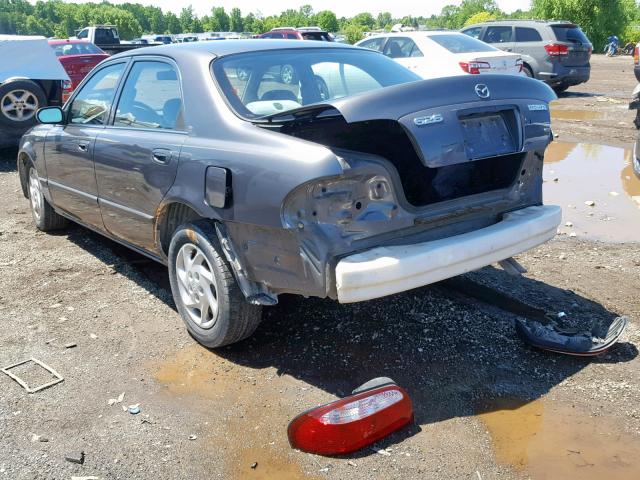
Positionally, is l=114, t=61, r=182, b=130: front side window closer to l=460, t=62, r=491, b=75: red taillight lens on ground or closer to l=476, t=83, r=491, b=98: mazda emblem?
l=476, t=83, r=491, b=98: mazda emblem

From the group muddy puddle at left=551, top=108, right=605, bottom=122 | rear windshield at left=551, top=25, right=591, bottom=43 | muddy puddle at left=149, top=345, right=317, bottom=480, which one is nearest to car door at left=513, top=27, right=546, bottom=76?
rear windshield at left=551, top=25, right=591, bottom=43

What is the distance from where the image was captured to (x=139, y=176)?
4.10 metres

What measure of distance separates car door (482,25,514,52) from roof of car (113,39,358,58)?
13.8m

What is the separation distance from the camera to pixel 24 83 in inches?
370

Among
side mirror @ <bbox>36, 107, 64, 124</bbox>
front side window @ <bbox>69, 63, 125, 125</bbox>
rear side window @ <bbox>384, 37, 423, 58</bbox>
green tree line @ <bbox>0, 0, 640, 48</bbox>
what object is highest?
green tree line @ <bbox>0, 0, 640, 48</bbox>

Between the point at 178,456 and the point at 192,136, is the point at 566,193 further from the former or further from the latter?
the point at 178,456

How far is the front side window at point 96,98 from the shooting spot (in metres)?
4.71

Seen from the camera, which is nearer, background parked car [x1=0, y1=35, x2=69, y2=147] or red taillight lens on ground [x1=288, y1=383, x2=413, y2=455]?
red taillight lens on ground [x1=288, y1=383, x2=413, y2=455]

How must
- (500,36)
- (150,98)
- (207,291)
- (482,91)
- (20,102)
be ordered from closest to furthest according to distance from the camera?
(482,91)
(207,291)
(150,98)
(20,102)
(500,36)

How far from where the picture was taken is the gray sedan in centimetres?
308

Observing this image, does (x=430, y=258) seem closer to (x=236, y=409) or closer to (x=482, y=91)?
(x=482, y=91)

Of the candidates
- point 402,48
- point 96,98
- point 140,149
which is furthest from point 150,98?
point 402,48

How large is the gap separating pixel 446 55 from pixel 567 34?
5.13 metres

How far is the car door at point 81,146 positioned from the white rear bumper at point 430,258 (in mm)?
2497
